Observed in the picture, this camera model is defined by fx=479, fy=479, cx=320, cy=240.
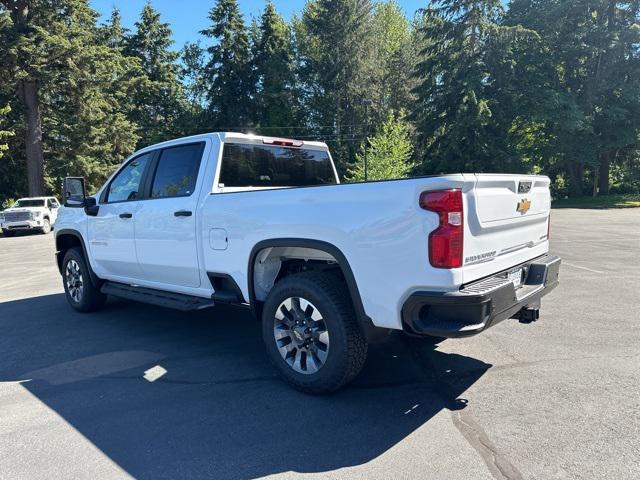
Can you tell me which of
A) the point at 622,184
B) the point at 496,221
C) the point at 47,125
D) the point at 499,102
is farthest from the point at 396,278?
the point at 622,184

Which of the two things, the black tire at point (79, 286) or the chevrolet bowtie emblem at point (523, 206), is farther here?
the black tire at point (79, 286)

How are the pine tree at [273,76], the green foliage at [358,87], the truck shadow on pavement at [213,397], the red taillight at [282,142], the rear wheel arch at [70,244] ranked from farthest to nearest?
the pine tree at [273,76]
the green foliage at [358,87]
the rear wheel arch at [70,244]
the red taillight at [282,142]
the truck shadow on pavement at [213,397]

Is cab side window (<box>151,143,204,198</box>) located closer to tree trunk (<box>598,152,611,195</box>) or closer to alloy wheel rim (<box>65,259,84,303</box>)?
alloy wheel rim (<box>65,259,84,303</box>)

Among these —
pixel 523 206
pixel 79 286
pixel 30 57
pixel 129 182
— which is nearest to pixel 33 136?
pixel 30 57

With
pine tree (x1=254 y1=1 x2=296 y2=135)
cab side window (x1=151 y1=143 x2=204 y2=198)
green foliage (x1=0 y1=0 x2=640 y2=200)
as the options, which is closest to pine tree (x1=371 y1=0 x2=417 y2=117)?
green foliage (x1=0 y1=0 x2=640 y2=200)

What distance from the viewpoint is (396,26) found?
5169 centimetres

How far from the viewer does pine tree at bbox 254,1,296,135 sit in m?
50.4

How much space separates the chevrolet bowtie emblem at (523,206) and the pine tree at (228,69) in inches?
1915

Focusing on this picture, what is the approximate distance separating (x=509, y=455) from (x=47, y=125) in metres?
36.6

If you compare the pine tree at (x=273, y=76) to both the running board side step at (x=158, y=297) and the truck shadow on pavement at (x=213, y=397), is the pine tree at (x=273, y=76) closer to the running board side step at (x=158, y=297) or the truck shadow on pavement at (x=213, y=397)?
the running board side step at (x=158, y=297)

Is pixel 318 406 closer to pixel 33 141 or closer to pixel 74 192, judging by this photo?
pixel 74 192

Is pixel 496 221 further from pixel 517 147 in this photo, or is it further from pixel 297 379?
pixel 517 147

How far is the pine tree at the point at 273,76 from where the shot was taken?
50406 millimetres

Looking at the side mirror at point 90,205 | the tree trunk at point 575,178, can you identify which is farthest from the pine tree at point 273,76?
the side mirror at point 90,205
